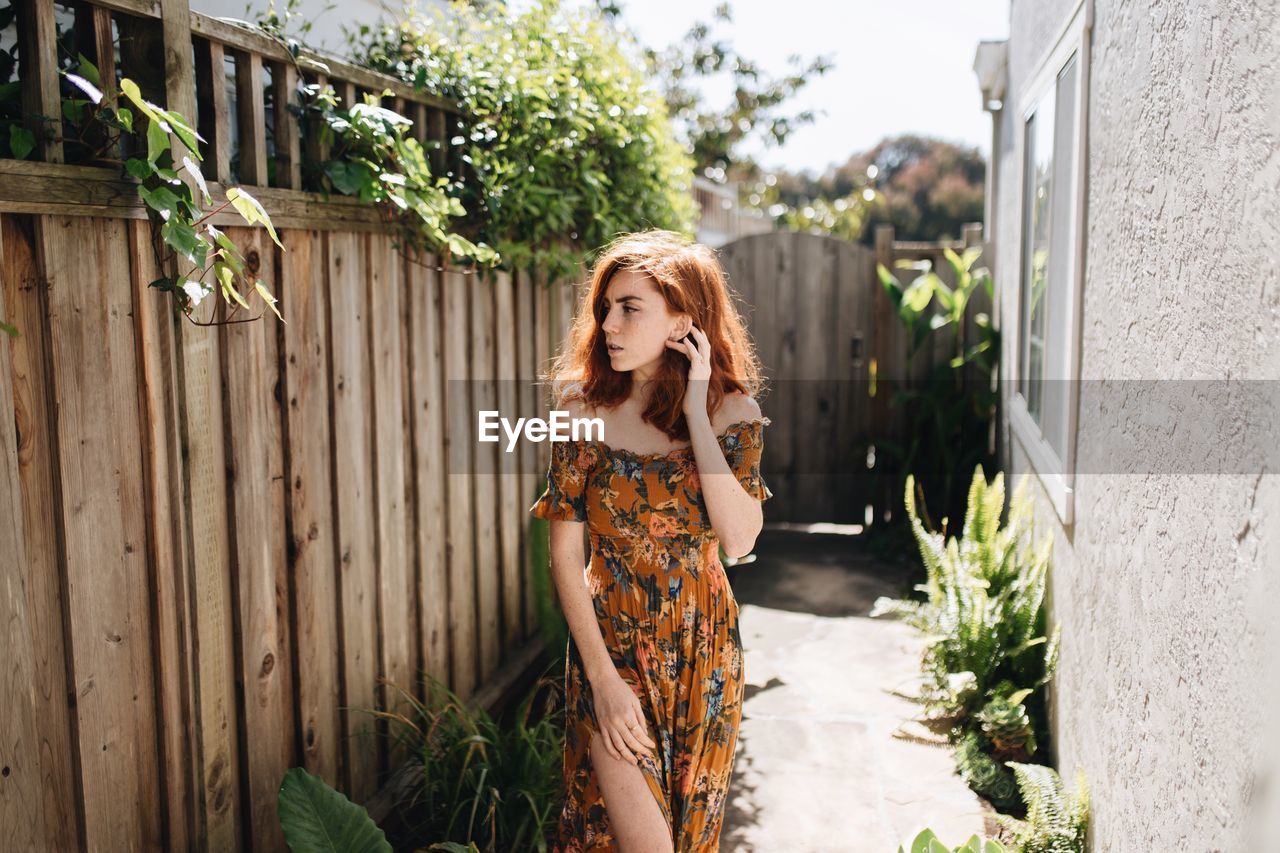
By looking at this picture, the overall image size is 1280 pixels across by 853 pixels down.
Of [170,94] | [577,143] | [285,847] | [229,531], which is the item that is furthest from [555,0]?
[285,847]

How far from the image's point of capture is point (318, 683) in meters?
2.90

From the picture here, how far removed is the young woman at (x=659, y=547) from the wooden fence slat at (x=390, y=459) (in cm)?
99

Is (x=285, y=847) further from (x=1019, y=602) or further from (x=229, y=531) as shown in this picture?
(x=1019, y=602)

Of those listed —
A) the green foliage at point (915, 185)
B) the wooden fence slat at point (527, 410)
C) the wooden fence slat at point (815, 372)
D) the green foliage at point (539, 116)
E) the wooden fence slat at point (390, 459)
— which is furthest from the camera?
the green foliage at point (915, 185)

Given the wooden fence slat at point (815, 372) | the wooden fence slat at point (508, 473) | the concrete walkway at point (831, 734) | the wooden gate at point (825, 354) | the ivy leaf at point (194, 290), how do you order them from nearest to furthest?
1. the ivy leaf at point (194, 290)
2. the concrete walkway at point (831, 734)
3. the wooden fence slat at point (508, 473)
4. the wooden gate at point (825, 354)
5. the wooden fence slat at point (815, 372)

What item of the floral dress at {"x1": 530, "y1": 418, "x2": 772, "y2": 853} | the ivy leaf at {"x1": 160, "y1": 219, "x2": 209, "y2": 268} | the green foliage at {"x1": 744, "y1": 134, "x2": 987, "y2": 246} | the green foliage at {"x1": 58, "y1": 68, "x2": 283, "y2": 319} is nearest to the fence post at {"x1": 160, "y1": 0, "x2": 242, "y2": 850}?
the green foliage at {"x1": 58, "y1": 68, "x2": 283, "y2": 319}

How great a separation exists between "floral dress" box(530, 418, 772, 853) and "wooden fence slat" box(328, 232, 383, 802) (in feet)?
2.84

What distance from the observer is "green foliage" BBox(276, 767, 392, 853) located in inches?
93.1

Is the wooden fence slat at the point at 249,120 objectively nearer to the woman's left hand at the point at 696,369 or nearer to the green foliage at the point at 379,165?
the green foliage at the point at 379,165

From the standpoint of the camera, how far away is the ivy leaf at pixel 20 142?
185 cm

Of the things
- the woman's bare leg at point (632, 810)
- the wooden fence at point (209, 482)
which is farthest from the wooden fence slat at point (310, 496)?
the woman's bare leg at point (632, 810)

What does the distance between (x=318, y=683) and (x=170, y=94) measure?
1.56 m

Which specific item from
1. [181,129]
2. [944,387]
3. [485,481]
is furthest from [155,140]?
[944,387]

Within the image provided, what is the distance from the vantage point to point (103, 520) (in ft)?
6.80
